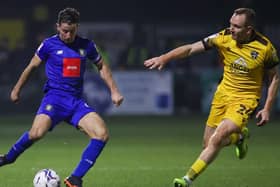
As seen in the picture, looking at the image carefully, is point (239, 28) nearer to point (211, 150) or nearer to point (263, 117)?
point (263, 117)

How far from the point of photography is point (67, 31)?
1021cm

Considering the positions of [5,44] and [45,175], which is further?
[5,44]

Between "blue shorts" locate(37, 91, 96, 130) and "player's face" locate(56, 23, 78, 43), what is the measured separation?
0.62m

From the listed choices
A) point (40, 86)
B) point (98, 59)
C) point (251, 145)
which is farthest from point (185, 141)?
point (40, 86)

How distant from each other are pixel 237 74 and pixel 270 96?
0.46 m

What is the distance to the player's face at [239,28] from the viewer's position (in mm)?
9789

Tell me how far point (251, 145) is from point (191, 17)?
13289mm

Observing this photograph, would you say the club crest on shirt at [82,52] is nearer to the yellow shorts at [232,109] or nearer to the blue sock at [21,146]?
the blue sock at [21,146]

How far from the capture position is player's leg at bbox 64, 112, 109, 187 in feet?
32.5

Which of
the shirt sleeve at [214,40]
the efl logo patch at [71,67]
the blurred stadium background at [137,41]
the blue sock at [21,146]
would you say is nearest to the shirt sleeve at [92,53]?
the efl logo patch at [71,67]

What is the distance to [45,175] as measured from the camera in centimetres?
976

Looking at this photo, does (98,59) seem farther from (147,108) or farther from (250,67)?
(147,108)

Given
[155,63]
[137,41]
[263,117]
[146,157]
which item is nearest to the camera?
[155,63]

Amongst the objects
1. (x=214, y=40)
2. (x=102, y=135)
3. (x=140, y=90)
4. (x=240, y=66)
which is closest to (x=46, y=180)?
(x=102, y=135)
